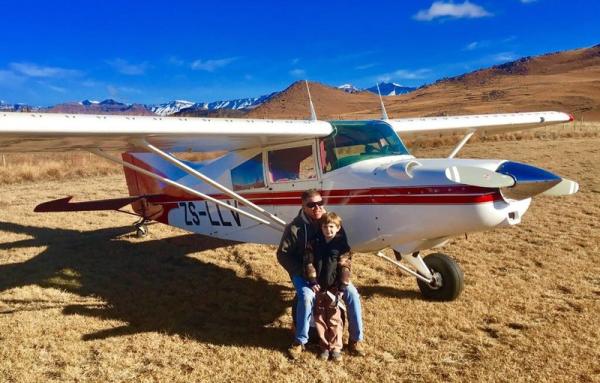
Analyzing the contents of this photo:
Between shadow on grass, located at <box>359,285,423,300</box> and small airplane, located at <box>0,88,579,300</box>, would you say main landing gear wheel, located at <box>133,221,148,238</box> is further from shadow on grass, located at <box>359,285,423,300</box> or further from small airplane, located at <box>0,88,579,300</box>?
shadow on grass, located at <box>359,285,423,300</box>

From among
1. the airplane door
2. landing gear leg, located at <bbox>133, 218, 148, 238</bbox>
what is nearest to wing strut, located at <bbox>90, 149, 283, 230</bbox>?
the airplane door

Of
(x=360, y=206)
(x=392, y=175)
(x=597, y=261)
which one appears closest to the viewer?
(x=392, y=175)

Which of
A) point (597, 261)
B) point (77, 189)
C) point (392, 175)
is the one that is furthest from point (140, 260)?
point (77, 189)

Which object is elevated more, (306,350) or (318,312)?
(318,312)

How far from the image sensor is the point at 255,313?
17.0 ft

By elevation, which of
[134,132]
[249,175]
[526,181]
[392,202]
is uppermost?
[134,132]

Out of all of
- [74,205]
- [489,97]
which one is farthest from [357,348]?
[489,97]

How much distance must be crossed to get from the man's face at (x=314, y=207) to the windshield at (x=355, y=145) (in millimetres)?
1021

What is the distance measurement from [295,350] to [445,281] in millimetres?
2213

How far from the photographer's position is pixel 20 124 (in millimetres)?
3852

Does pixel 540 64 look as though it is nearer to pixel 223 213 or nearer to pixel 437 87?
pixel 437 87

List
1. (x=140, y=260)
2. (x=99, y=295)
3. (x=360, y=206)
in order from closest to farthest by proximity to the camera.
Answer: (x=360, y=206) < (x=99, y=295) < (x=140, y=260)

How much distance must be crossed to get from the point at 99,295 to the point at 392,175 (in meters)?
4.00

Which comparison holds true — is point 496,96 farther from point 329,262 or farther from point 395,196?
point 329,262
